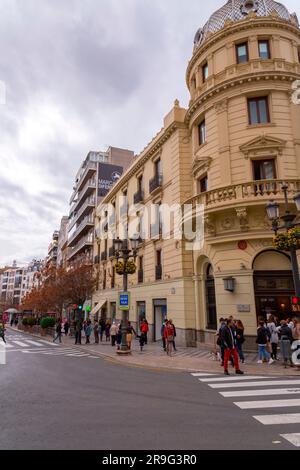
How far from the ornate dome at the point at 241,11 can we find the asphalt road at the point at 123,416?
19.9 meters

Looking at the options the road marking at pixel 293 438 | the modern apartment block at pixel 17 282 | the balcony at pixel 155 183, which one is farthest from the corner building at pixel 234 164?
the modern apartment block at pixel 17 282

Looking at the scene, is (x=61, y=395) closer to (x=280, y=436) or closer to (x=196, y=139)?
(x=280, y=436)

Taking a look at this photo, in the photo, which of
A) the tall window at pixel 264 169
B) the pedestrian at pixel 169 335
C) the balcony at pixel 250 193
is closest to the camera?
the balcony at pixel 250 193

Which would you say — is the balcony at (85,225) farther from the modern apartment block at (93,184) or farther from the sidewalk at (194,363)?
the sidewalk at (194,363)

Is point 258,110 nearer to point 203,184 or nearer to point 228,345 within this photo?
point 203,184

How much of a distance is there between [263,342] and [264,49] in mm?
15624

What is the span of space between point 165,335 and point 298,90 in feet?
47.1

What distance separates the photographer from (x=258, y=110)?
17047mm

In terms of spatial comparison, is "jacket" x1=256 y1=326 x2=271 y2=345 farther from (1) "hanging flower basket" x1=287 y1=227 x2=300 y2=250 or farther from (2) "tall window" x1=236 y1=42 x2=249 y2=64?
(2) "tall window" x1=236 y1=42 x2=249 y2=64

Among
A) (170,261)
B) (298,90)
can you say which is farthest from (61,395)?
(298,90)

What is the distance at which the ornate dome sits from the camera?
18672 millimetres

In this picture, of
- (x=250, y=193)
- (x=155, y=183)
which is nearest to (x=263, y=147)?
(x=250, y=193)

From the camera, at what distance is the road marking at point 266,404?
6754 mm

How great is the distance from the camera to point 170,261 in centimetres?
2067
